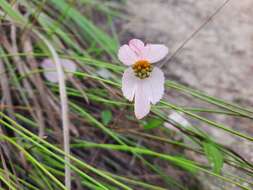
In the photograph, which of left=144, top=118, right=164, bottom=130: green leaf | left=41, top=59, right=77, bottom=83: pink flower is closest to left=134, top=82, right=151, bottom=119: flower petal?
left=144, top=118, right=164, bottom=130: green leaf

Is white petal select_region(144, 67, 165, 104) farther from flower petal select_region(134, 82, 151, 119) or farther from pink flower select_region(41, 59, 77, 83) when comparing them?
pink flower select_region(41, 59, 77, 83)

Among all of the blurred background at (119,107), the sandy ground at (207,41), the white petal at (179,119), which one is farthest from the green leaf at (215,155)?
the sandy ground at (207,41)

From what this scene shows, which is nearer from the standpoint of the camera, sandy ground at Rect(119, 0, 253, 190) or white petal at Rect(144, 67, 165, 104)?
white petal at Rect(144, 67, 165, 104)

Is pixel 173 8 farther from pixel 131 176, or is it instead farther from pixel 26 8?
pixel 131 176

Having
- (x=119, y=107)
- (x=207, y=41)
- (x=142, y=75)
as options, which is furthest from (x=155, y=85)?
(x=207, y=41)

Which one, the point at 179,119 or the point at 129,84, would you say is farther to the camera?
the point at 179,119

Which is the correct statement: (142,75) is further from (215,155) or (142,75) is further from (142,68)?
A: (215,155)

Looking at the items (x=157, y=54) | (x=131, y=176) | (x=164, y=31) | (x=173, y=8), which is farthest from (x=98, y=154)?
(x=173, y=8)
